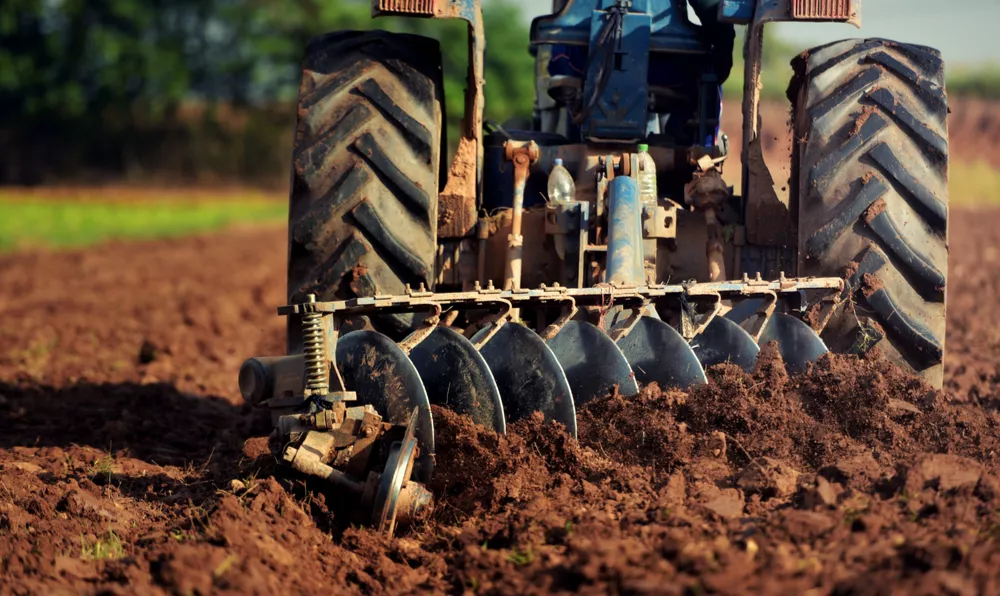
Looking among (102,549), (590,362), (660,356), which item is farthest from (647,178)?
(102,549)

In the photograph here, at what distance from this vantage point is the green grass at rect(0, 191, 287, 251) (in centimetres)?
2202

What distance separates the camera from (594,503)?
12.8 feet

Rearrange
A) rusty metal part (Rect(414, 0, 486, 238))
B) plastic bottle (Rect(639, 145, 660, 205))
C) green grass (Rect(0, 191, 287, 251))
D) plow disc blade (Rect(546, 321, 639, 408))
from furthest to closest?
green grass (Rect(0, 191, 287, 251)) → plastic bottle (Rect(639, 145, 660, 205)) → rusty metal part (Rect(414, 0, 486, 238)) → plow disc blade (Rect(546, 321, 639, 408))

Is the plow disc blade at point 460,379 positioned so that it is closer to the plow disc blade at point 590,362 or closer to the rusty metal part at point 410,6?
the plow disc blade at point 590,362

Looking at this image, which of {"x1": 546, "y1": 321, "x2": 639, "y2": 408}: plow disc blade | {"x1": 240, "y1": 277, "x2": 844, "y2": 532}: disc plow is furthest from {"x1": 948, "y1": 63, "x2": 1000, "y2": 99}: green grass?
{"x1": 546, "y1": 321, "x2": 639, "y2": 408}: plow disc blade

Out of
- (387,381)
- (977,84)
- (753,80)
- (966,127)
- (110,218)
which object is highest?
(977,84)

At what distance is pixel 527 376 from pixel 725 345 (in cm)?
89

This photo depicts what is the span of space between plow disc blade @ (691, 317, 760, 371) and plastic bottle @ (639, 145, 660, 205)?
2.88 feet

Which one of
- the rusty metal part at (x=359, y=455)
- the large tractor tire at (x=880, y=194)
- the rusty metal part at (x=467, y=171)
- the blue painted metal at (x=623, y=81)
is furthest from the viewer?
the blue painted metal at (x=623, y=81)

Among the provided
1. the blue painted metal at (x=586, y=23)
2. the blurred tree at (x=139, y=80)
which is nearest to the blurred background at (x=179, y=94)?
the blurred tree at (x=139, y=80)

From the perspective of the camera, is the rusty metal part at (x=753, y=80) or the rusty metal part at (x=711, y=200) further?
the rusty metal part at (x=711, y=200)

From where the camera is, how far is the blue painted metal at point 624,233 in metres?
5.02

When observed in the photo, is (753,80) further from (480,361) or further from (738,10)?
(480,361)

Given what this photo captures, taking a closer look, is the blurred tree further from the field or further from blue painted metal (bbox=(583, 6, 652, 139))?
the field
